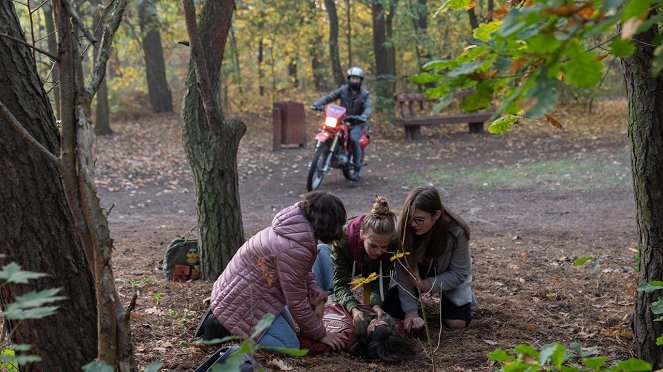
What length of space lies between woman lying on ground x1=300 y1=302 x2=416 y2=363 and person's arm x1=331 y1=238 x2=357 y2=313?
62 millimetres

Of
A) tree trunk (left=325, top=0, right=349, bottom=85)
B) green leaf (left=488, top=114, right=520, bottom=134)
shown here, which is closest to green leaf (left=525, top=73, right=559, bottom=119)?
green leaf (left=488, top=114, right=520, bottom=134)

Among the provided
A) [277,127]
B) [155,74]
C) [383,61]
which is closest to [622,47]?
[277,127]

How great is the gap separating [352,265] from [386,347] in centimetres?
71

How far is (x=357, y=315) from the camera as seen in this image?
174 inches

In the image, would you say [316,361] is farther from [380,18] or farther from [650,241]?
[380,18]

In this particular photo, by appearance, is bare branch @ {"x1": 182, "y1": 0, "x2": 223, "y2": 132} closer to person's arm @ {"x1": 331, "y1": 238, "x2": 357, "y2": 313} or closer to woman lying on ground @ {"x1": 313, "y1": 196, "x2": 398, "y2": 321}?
woman lying on ground @ {"x1": 313, "y1": 196, "x2": 398, "y2": 321}

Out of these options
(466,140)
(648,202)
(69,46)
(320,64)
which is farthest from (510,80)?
(320,64)

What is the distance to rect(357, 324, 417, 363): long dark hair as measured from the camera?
4051 mm

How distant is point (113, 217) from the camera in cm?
951

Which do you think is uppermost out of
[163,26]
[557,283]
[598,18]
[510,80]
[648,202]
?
[163,26]

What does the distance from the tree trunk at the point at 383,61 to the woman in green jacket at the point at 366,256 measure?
45.2 feet

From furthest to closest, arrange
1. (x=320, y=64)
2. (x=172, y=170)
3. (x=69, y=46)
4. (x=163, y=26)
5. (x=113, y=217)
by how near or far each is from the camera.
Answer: (x=320, y=64)
(x=163, y=26)
(x=172, y=170)
(x=113, y=217)
(x=69, y=46)

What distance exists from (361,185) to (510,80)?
9535mm

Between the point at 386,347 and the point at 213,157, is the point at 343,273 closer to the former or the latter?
the point at 386,347
